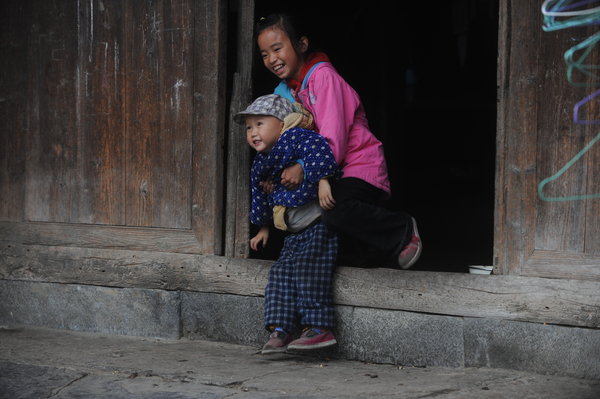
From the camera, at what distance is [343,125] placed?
13.1ft

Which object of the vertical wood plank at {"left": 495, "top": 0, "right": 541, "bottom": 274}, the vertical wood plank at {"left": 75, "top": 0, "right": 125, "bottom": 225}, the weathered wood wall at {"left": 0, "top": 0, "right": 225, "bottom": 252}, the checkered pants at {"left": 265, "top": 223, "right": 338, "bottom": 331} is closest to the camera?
the vertical wood plank at {"left": 495, "top": 0, "right": 541, "bottom": 274}

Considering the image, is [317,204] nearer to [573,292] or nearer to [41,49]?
[573,292]

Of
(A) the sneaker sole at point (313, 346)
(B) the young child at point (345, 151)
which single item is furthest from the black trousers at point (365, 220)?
(A) the sneaker sole at point (313, 346)

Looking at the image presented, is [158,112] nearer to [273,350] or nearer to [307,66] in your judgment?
[307,66]

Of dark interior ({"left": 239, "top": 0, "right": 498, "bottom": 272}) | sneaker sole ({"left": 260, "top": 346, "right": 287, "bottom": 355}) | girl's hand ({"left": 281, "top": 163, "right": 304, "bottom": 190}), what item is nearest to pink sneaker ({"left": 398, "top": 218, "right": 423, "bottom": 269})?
girl's hand ({"left": 281, "top": 163, "right": 304, "bottom": 190})

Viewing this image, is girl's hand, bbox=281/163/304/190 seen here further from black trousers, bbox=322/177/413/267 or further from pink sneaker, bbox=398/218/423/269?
pink sneaker, bbox=398/218/423/269

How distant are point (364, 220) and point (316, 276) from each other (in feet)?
1.25

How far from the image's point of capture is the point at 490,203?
8555mm

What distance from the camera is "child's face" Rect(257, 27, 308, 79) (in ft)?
13.8

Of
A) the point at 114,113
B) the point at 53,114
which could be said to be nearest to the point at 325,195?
the point at 114,113

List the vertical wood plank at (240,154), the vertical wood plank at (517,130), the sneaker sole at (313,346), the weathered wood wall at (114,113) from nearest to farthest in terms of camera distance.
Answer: the vertical wood plank at (517,130)
the sneaker sole at (313,346)
the vertical wood plank at (240,154)
the weathered wood wall at (114,113)

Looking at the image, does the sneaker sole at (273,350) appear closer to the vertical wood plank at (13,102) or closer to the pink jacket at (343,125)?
the pink jacket at (343,125)

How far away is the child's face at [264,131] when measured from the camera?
4.09m

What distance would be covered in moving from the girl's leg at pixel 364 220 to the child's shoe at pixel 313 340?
0.52 m
